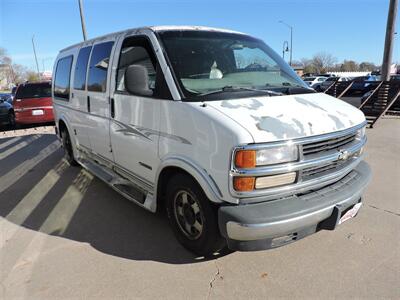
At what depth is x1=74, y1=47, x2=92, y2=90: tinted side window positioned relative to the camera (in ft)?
16.4

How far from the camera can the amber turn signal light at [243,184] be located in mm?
2586

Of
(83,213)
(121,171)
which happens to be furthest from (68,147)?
(121,171)

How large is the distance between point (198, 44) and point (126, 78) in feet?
2.80

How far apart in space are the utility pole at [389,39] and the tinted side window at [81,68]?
1039cm

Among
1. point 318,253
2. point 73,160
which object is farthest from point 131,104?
point 73,160

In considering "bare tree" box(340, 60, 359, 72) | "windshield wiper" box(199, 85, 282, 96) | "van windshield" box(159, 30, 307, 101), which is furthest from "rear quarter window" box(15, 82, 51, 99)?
"bare tree" box(340, 60, 359, 72)

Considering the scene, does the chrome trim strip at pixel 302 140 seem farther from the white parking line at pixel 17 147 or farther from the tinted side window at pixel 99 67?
the white parking line at pixel 17 147

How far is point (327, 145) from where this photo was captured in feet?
9.51

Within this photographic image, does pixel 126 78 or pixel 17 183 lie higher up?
pixel 126 78

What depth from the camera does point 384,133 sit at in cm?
865

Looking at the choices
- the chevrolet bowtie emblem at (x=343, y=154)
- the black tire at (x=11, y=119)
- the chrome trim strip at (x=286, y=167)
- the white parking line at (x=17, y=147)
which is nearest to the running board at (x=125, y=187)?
the chrome trim strip at (x=286, y=167)

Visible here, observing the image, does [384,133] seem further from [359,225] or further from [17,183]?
[17,183]

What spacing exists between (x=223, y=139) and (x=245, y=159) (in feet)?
0.74

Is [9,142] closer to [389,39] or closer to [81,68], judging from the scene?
[81,68]
